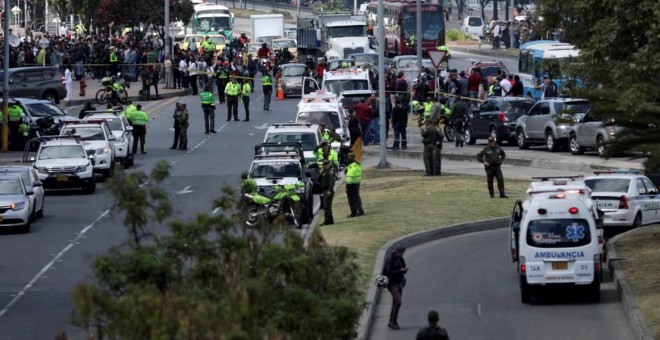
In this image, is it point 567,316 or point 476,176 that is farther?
point 476,176

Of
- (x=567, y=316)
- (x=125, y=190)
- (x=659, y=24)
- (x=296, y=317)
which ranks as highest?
(x=659, y=24)

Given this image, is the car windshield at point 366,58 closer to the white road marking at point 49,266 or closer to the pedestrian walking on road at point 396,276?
the white road marking at point 49,266

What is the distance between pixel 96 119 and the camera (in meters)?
44.3

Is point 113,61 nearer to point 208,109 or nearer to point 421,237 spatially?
point 208,109

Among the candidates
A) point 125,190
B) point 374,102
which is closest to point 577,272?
point 125,190

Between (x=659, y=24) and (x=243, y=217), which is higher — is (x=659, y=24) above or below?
above

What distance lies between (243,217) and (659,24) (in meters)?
10.9

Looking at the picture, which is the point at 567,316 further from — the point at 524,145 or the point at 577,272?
the point at 524,145

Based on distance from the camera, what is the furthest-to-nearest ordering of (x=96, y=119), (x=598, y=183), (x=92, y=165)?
(x=96, y=119) → (x=92, y=165) → (x=598, y=183)

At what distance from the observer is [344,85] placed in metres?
55.1

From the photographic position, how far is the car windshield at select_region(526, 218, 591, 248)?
81.3 ft

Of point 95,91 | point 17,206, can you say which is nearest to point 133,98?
point 95,91

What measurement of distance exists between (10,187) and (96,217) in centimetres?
229

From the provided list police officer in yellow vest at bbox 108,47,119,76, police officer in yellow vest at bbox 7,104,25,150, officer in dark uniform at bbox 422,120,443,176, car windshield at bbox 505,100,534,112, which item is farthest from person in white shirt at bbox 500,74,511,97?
police officer in yellow vest at bbox 108,47,119,76
